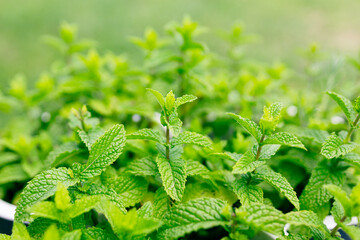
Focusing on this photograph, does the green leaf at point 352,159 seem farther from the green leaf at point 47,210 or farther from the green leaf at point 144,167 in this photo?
the green leaf at point 47,210

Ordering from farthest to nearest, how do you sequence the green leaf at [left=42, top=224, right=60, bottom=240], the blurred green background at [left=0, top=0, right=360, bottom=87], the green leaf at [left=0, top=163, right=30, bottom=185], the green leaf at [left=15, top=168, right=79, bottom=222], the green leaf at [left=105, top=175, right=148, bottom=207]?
the blurred green background at [left=0, top=0, right=360, bottom=87] → the green leaf at [left=0, top=163, right=30, bottom=185] → the green leaf at [left=105, top=175, right=148, bottom=207] → the green leaf at [left=15, top=168, right=79, bottom=222] → the green leaf at [left=42, top=224, right=60, bottom=240]

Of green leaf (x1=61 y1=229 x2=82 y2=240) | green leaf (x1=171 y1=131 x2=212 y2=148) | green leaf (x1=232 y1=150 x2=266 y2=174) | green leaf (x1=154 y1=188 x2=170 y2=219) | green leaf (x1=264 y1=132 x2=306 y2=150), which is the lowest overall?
green leaf (x1=154 y1=188 x2=170 y2=219)

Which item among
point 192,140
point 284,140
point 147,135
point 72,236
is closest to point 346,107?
point 284,140

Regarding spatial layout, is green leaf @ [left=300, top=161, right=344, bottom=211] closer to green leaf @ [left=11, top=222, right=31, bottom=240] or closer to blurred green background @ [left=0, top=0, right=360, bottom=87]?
green leaf @ [left=11, top=222, right=31, bottom=240]

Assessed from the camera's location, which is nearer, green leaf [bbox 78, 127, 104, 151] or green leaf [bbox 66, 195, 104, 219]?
green leaf [bbox 66, 195, 104, 219]

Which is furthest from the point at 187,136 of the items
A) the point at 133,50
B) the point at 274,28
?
the point at 274,28

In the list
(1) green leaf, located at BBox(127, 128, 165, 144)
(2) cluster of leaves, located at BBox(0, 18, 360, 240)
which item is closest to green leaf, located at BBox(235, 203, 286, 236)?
(2) cluster of leaves, located at BBox(0, 18, 360, 240)

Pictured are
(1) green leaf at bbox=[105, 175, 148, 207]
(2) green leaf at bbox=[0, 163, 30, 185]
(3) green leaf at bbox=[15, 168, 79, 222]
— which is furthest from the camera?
(2) green leaf at bbox=[0, 163, 30, 185]
